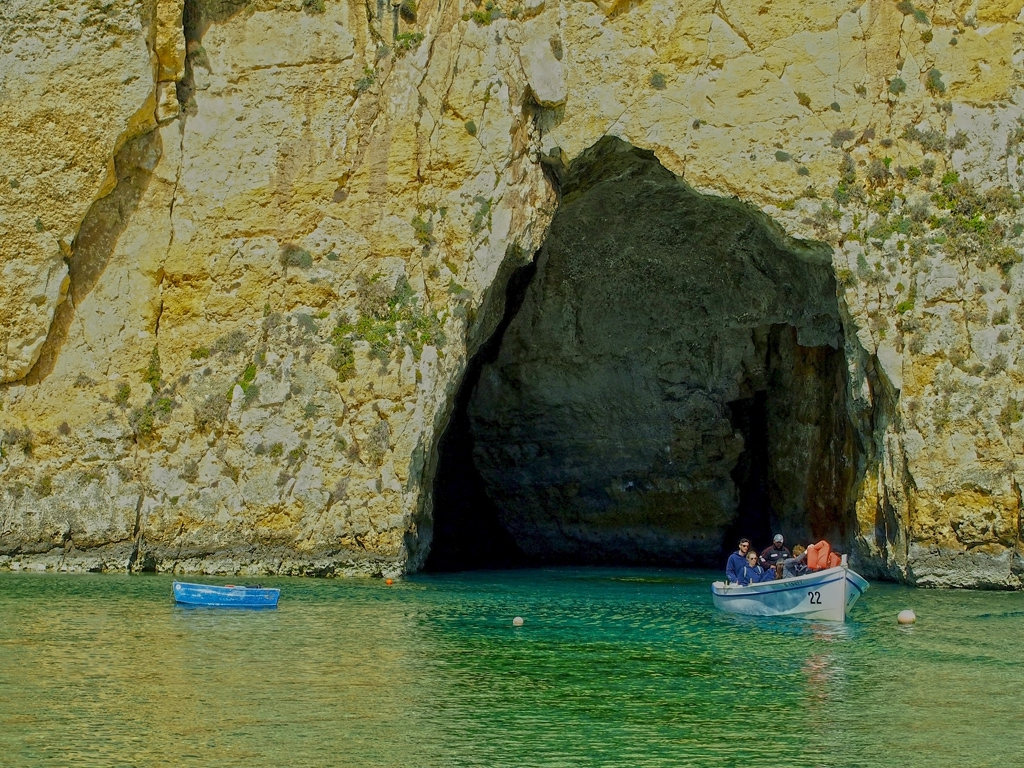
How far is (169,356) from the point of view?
32.3m

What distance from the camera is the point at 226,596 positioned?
979 inches

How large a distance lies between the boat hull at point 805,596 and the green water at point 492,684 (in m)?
0.52

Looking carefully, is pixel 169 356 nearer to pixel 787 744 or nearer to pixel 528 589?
pixel 528 589

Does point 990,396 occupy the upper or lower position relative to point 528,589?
upper

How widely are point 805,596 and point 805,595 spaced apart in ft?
0.09

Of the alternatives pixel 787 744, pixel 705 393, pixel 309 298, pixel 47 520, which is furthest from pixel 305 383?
pixel 787 744

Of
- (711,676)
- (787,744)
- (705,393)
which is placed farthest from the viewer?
(705,393)

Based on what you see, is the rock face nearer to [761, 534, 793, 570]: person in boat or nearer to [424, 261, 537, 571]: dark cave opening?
[761, 534, 793, 570]: person in boat

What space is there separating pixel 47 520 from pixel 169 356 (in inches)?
194

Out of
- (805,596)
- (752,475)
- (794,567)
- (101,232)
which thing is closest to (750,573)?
(794,567)

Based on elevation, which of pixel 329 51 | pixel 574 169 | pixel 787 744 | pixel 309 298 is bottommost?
pixel 787 744

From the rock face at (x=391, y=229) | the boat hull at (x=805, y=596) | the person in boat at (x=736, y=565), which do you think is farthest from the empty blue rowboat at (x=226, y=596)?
the person in boat at (x=736, y=565)

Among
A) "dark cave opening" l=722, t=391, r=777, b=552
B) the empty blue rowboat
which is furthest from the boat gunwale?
"dark cave opening" l=722, t=391, r=777, b=552

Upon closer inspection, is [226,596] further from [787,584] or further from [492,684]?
[787,584]
